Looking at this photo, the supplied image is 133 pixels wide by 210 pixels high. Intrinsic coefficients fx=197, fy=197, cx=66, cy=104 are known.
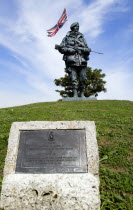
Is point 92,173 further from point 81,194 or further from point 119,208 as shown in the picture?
point 119,208

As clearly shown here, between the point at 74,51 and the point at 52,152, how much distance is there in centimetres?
969

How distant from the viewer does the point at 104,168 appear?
3943 millimetres

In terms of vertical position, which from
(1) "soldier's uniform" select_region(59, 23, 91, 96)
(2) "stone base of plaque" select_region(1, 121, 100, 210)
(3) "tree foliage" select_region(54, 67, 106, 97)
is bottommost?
(2) "stone base of plaque" select_region(1, 121, 100, 210)

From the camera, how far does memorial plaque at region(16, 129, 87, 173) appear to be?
11.0 ft

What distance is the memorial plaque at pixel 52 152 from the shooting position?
11.0 ft

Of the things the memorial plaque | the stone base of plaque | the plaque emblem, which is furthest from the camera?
the plaque emblem

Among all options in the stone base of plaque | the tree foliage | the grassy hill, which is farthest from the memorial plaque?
the tree foliage

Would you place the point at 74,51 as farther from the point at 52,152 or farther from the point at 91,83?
the point at 91,83

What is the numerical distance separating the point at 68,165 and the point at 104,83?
27.4 m

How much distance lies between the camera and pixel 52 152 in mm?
3527

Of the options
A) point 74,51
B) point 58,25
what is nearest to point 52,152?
point 74,51

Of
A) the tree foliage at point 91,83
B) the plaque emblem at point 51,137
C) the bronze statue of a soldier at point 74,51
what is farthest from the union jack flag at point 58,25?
the tree foliage at point 91,83

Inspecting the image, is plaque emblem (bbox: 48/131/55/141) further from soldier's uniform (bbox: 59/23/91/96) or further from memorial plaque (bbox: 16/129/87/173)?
soldier's uniform (bbox: 59/23/91/96)

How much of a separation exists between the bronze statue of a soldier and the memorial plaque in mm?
9034
